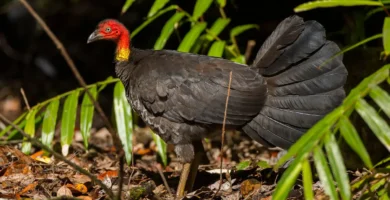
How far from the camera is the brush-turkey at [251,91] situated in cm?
453

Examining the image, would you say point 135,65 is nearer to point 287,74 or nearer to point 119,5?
point 287,74

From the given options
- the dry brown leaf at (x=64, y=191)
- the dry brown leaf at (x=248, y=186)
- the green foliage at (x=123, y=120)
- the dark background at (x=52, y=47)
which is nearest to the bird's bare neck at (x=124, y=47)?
the green foliage at (x=123, y=120)

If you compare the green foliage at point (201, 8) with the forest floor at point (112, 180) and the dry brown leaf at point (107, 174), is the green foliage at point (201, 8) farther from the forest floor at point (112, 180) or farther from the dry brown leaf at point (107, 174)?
the dry brown leaf at point (107, 174)

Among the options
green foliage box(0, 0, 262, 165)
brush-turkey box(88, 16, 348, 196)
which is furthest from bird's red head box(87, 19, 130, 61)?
green foliage box(0, 0, 262, 165)

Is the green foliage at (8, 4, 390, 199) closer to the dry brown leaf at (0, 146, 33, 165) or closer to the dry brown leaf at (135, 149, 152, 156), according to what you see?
the dry brown leaf at (0, 146, 33, 165)

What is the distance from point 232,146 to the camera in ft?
23.7

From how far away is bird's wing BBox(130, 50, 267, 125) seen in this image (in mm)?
4723

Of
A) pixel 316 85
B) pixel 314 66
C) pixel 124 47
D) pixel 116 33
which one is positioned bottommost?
pixel 316 85

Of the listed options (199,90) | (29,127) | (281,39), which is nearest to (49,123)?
(29,127)

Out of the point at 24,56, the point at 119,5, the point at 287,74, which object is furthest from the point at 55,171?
the point at 24,56

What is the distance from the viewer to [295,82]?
4.66 metres

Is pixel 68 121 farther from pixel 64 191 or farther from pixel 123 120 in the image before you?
pixel 64 191

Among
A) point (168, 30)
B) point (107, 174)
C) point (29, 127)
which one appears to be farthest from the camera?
point (168, 30)

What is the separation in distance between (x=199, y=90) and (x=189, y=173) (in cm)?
71
